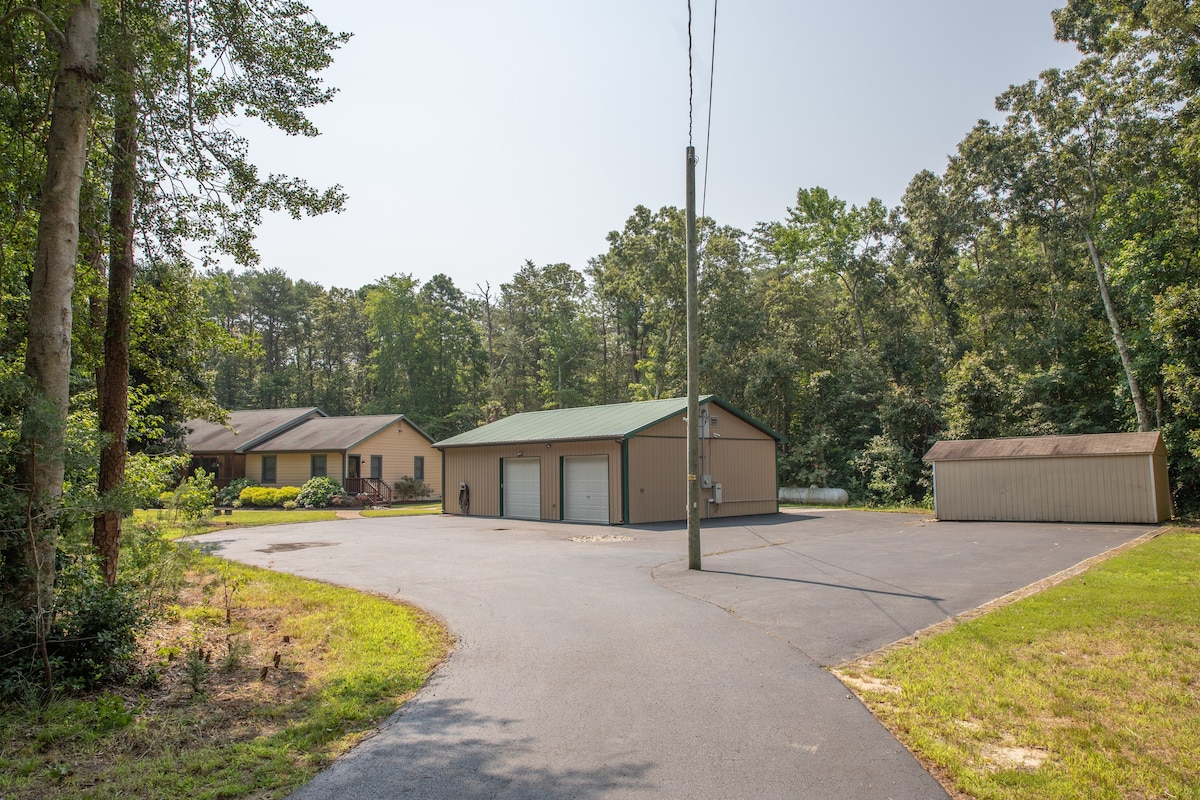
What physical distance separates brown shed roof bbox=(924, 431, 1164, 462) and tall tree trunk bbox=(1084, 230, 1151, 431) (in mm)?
4005

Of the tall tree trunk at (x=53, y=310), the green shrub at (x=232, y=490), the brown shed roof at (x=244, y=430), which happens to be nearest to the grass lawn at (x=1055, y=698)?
the tall tree trunk at (x=53, y=310)

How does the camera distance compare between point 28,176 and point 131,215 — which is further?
point 131,215

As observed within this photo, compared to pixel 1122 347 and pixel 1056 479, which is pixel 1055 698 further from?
pixel 1122 347

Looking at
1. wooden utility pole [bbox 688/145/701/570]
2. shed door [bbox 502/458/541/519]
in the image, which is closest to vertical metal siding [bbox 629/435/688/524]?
shed door [bbox 502/458/541/519]

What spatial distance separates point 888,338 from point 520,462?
20.2 m

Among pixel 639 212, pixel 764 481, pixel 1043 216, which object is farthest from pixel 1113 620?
pixel 639 212

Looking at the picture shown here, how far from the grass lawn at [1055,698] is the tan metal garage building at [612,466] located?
527 inches

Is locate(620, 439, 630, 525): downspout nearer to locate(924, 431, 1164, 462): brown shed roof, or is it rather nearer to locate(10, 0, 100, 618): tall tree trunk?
locate(924, 431, 1164, 462): brown shed roof

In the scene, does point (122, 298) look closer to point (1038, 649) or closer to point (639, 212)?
point (1038, 649)

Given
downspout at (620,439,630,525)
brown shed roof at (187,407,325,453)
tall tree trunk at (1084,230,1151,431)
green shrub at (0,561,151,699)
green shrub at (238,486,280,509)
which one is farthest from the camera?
brown shed roof at (187,407,325,453)

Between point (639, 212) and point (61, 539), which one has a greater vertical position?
point (639, 212)

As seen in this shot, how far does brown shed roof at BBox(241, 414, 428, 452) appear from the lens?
31.5 metres

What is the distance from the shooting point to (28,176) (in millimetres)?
6898

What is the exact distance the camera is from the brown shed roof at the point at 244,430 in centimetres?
3372
